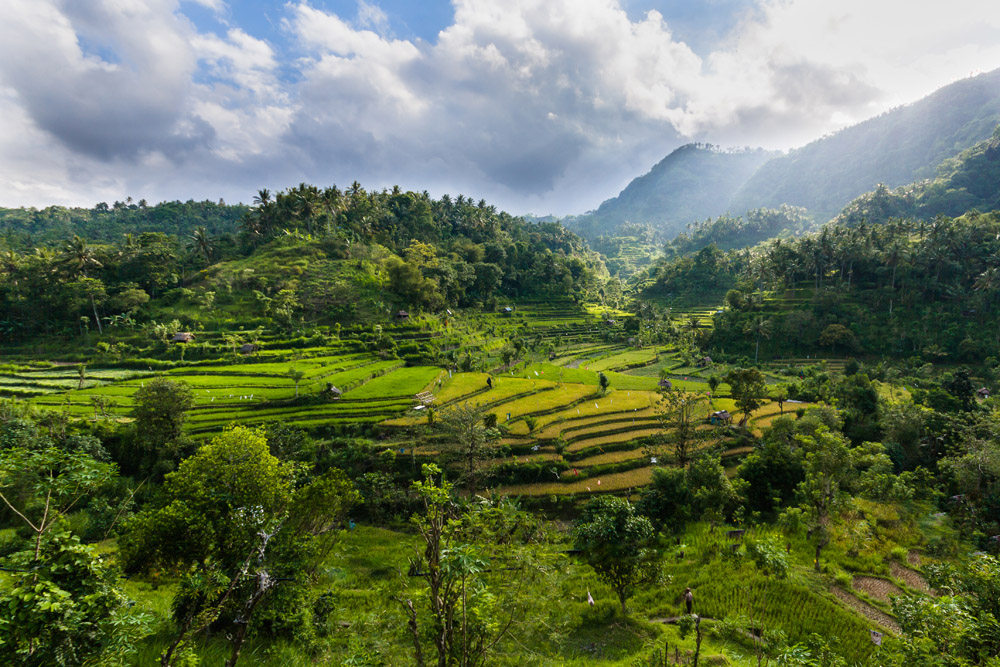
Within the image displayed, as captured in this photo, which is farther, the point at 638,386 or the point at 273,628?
the point at 638,386

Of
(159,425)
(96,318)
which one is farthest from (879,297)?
(96,318)

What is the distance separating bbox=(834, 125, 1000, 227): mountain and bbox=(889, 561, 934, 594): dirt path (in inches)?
4331

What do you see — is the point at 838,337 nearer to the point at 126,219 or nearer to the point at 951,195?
the point at 951,195

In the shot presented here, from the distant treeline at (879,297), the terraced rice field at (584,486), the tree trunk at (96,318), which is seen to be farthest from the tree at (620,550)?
the tree trunk at (96,318)

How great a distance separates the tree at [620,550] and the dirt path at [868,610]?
327 inches

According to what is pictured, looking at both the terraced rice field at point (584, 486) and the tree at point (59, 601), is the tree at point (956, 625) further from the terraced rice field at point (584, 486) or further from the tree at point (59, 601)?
the terraced rice field at point (584, 486)

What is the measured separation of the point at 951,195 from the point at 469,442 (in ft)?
487

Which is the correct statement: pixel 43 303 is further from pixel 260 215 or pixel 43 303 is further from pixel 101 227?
pixel 101 227

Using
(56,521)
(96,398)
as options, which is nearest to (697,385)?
(56,521)

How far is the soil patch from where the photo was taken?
17.5 m

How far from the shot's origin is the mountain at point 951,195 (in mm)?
97688

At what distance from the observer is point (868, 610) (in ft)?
53.9

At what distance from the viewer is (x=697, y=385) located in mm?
45906

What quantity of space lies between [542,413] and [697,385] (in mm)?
22621
